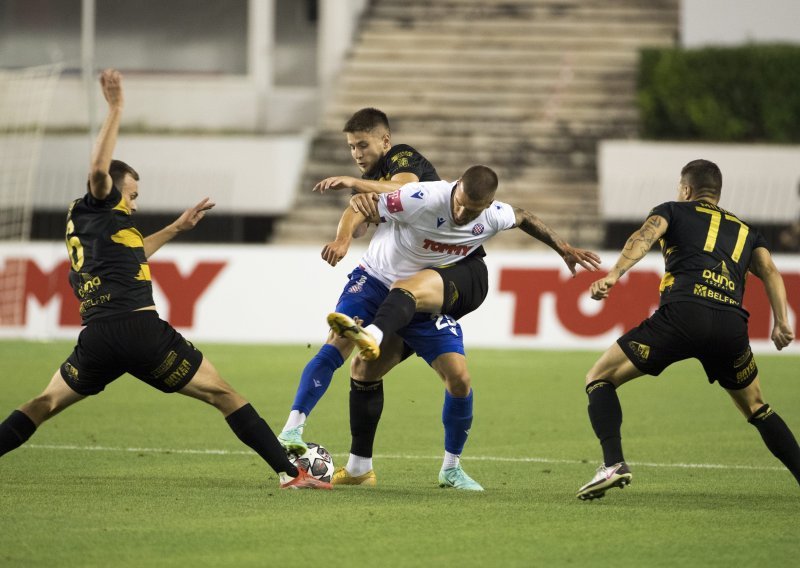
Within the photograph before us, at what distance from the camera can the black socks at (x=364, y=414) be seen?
852cm

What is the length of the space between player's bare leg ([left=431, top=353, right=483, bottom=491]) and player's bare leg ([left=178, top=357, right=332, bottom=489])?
90cm

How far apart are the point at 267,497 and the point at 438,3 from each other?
21805mm

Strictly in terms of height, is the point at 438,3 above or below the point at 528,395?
above

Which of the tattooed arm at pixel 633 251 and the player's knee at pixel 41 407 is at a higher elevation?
the tattooed arm at pixel 633 251

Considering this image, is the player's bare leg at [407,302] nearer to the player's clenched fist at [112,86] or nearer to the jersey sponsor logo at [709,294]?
the jersey sponsor logo at [709,294]

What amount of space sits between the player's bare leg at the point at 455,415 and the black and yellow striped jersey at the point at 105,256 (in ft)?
5.64

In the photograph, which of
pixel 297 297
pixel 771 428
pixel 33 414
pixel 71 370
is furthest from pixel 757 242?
pixel 297 297

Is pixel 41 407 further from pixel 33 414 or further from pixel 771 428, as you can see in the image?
pixel 771 428

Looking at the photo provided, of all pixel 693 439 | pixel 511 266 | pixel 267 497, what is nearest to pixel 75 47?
pixel 511 266

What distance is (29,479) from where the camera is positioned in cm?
820

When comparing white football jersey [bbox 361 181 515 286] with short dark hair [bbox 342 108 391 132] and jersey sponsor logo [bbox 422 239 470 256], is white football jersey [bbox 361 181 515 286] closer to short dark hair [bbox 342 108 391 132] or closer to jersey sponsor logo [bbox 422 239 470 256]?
jersey sponsor logo [bbox 422 239 470 256]

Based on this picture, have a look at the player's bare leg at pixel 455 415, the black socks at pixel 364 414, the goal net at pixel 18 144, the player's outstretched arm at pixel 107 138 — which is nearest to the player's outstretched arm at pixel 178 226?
the player's outstretched arm at pixel 107 138

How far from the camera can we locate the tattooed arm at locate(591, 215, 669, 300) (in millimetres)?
7398

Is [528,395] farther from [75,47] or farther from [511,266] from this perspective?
[75,47]
